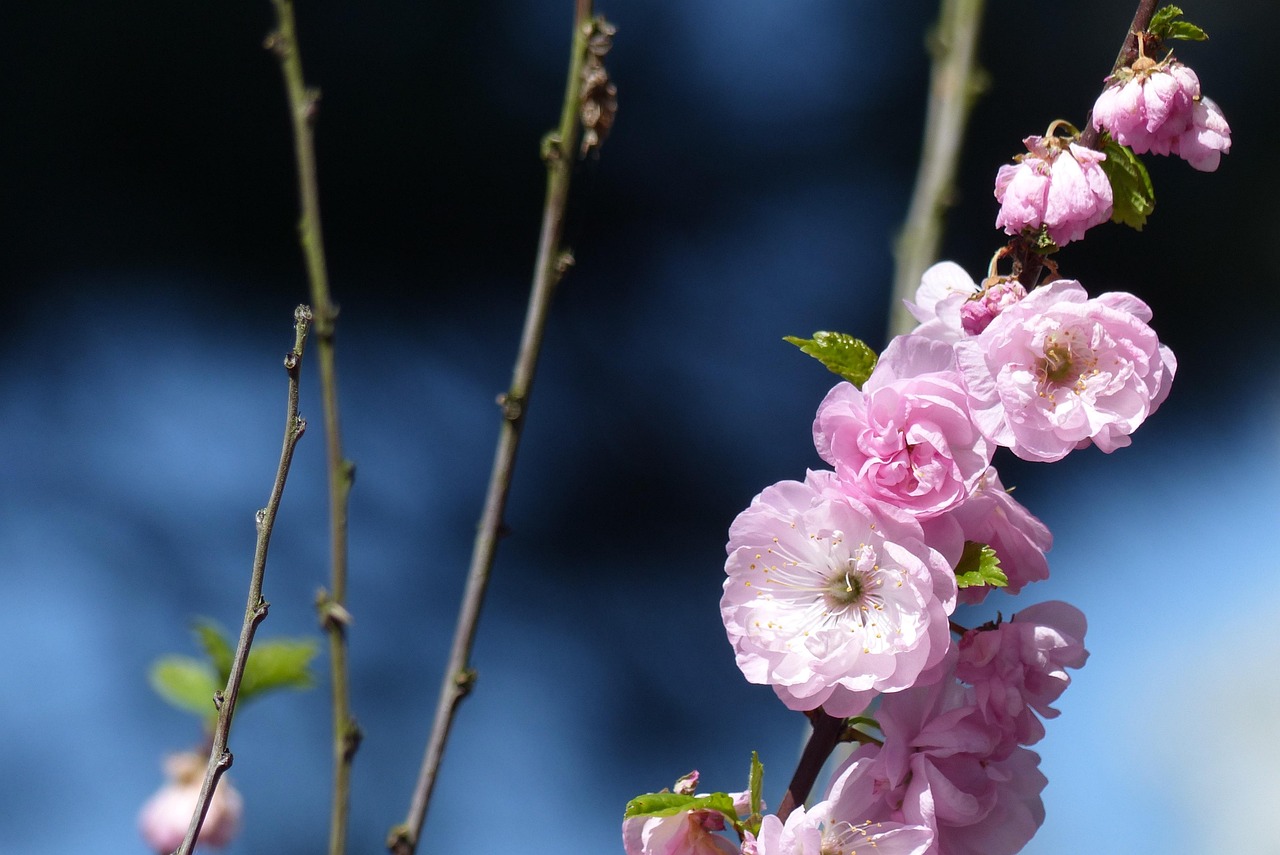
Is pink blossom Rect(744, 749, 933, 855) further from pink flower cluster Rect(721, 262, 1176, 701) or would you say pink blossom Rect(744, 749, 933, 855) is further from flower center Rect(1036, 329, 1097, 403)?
flower center Rect(1036, 329, 1097, 403)

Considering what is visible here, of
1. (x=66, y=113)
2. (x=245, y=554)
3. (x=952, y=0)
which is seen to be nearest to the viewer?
(x=952, y=0)

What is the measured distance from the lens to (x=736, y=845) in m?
0.44

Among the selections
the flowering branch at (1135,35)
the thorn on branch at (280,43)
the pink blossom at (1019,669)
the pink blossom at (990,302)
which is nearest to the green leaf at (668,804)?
the pink blossom at (1019,669)

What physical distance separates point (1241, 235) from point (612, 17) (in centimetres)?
146

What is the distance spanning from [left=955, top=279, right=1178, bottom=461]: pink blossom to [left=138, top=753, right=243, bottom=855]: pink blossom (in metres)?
0.87

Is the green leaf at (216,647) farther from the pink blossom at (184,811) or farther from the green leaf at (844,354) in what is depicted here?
the green leaf at (844,354)

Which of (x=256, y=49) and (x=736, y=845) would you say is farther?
(x=256, y=49)

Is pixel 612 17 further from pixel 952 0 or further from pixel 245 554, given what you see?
pixel 952 0

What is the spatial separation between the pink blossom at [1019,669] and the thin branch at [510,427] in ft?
0.87

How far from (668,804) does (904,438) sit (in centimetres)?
16

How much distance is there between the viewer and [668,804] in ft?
1.38

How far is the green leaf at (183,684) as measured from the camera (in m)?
0.96

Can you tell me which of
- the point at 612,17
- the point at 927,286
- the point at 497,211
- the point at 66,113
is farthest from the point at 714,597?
the point at 927,286

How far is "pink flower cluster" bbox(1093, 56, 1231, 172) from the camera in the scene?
17.4 inches
